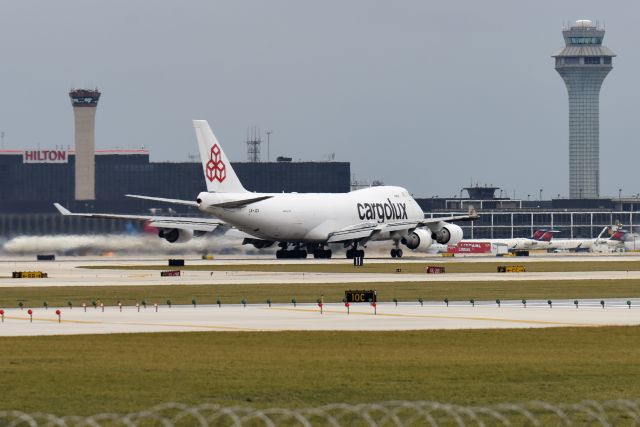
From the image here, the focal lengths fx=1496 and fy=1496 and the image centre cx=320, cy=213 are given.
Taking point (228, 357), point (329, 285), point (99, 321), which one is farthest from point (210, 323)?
point (329, 285)

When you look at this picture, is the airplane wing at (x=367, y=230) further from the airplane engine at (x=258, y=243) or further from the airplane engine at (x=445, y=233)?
the airplane engine at (x=258, y=243)

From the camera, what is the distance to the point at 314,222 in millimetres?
133375

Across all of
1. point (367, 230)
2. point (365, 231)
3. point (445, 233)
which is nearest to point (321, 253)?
point (365, 231)

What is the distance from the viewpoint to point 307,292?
7375cm

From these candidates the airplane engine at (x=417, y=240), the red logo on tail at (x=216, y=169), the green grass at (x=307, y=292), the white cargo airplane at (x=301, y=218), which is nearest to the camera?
the green grass at (x=307, y=292)

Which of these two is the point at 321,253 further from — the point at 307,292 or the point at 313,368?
the point at 313,368

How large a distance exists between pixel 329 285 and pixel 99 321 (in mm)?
29642

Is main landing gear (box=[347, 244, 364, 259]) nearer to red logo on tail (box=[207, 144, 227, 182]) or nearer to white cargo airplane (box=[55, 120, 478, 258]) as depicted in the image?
white cargo airplane (box=[55, 120, 478, 258])

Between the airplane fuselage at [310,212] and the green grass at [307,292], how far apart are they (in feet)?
145

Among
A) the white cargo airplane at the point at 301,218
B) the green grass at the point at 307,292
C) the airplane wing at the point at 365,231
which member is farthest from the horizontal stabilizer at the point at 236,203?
the green grass at the point at 307,292

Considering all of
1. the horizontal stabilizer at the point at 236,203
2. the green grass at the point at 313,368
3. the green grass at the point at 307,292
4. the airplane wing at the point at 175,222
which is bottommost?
the green grass at the point at 307,292

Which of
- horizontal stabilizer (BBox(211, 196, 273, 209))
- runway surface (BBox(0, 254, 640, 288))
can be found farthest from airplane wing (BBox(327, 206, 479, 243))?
runway surface (BBox(0, 254, 640, 288))

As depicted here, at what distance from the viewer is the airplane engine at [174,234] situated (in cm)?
13338

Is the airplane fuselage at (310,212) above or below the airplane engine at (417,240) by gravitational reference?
above
